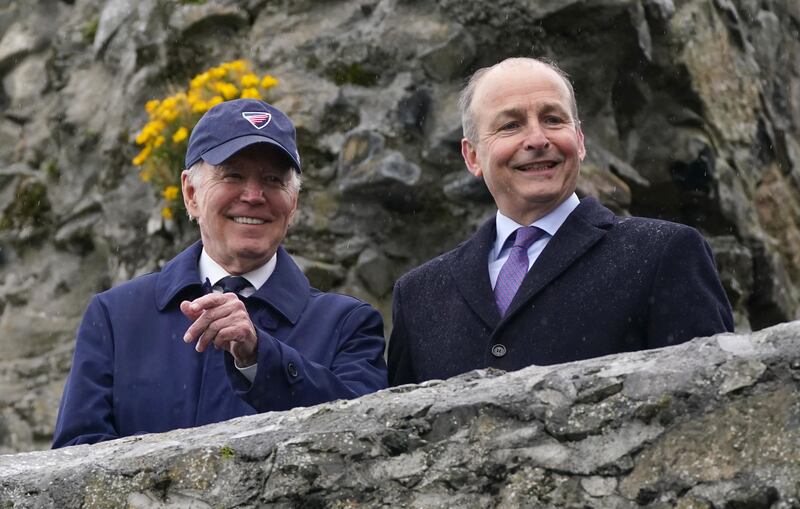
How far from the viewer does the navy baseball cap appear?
316 centimetres

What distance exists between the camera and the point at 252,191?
319 centimetres

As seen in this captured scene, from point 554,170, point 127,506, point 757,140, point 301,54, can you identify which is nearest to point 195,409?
point 127,506

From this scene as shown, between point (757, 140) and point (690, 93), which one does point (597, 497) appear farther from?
point (757, 140)

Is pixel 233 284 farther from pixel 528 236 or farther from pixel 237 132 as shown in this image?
pixel 528 236

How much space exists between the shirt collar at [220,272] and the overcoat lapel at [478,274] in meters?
0.51

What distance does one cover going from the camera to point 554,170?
10.3 ft

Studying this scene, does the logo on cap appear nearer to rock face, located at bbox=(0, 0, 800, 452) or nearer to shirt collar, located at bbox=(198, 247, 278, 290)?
shirt collar, located at bbox=(198, 247, 278, 290)

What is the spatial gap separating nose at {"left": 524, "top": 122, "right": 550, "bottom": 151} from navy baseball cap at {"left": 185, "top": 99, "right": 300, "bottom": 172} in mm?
622

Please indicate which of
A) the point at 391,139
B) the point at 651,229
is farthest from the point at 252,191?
the point at 391,139

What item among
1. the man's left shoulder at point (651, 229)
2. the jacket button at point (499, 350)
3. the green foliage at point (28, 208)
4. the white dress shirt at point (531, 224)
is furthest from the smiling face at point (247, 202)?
the green foliage at point (28, 208)

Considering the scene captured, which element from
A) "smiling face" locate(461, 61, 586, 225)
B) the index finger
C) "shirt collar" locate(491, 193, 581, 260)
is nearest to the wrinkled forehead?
"smiling face" locate(461, 61, 586, 225)

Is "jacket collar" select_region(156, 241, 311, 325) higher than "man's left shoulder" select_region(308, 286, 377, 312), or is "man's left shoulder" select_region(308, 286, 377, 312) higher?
"jacket collar" select_region(156, 241, 311, 325)

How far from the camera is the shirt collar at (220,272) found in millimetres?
3273

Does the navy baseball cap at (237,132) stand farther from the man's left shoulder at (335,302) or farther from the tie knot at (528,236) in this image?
the tie knot at (528,236)
